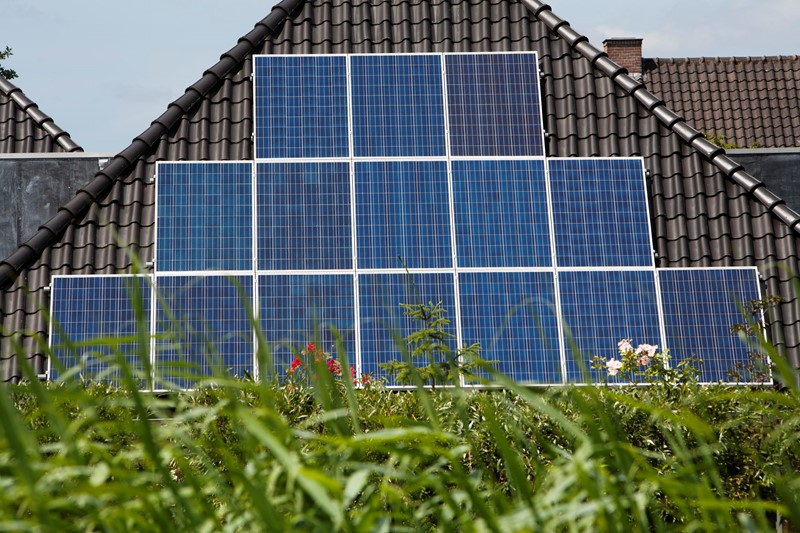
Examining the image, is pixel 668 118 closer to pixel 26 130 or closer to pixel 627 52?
pixel 26 130

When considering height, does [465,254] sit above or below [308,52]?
below

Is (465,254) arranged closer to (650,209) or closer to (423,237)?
(423,237)

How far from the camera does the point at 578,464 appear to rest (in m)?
2.97

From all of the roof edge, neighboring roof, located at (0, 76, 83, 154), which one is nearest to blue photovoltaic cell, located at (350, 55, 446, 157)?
the roof edge

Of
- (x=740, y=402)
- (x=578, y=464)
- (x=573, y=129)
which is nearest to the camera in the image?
(x=578, y=464)

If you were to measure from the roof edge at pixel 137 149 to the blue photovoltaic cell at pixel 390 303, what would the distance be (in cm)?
321

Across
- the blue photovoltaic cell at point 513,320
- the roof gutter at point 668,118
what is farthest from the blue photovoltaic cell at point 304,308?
the roof gutter at point 668,118

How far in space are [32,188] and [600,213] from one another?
6.92 metres

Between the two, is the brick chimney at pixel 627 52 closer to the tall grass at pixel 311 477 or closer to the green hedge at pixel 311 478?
the green hedge at pixel 311 478

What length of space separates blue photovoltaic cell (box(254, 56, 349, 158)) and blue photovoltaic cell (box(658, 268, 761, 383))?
403cm

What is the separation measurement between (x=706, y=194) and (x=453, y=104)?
3152 millimetres

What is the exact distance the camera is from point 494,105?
13422 millimetres

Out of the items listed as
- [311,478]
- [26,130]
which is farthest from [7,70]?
[311,478]

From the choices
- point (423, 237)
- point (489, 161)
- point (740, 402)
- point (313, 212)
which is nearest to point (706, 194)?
point (489, 161)
